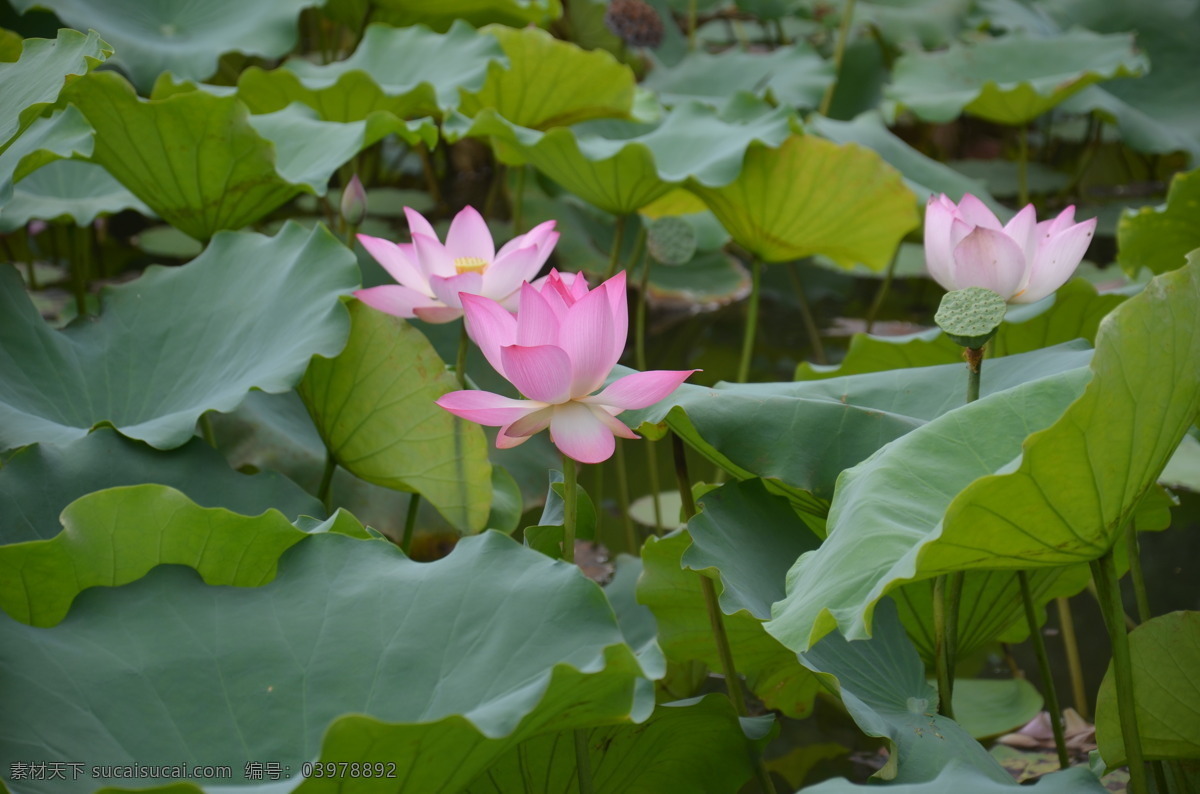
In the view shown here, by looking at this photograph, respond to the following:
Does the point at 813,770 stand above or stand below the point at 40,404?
below

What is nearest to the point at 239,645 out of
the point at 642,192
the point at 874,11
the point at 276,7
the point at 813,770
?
the point at 813,770

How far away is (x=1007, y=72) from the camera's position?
3037 mm

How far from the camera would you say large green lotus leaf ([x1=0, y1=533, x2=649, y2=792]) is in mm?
693

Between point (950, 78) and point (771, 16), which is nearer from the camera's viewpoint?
point (950, 78)

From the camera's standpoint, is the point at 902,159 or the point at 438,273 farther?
the point at 902,159

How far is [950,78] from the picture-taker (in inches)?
118

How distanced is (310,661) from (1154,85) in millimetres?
3479

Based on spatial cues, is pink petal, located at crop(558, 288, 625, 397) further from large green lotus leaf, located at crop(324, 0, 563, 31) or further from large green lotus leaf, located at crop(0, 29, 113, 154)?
large green lotus leaf, located at crop(324, 0, 563, 31)

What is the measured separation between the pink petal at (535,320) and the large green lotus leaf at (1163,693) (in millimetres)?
568

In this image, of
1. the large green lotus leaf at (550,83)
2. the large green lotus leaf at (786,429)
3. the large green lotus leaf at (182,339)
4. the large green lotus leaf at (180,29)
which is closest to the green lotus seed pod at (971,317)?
the large green lotus leaf at (786,429)

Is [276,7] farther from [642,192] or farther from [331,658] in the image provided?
[331,658]

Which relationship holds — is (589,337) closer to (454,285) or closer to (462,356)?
(454,285)

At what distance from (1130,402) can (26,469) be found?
3.21 feet

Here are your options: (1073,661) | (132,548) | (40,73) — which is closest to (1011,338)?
(1073,661)
